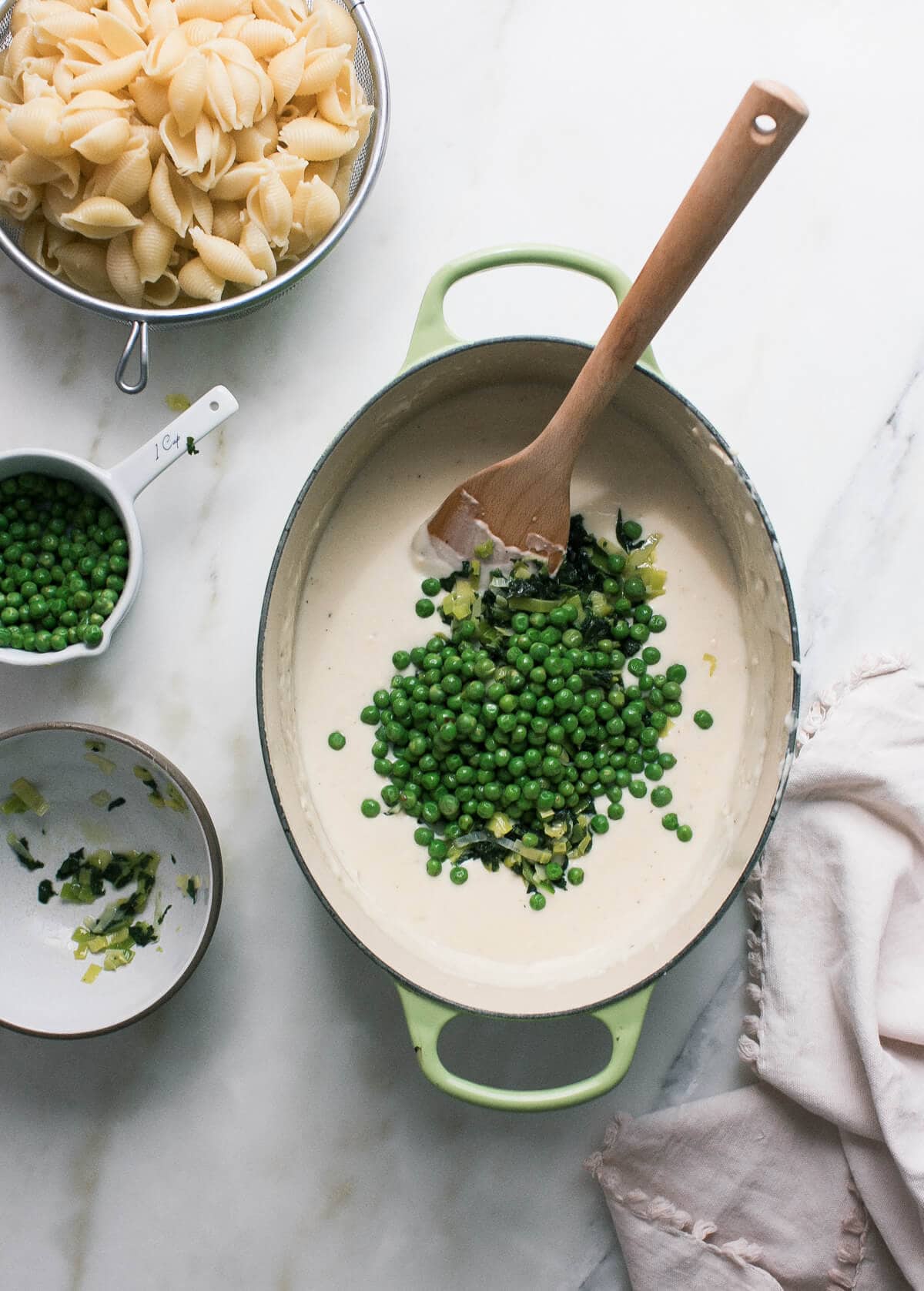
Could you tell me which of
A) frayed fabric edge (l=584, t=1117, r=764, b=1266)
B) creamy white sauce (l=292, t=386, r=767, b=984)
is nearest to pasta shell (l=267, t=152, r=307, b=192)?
creamy white sauce (l=292, t=386, r=767, b=984)

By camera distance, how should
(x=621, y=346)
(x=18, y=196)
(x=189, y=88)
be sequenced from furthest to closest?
(x=18, y=196)
(x=189, y=88)
(x=621, y=346)

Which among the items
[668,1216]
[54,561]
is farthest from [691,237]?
[668,1216]

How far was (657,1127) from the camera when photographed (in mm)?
1965

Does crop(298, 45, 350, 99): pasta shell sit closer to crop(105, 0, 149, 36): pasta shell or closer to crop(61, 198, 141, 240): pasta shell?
crop(105, 0, 149, 36): pasta shell

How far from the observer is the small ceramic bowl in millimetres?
1830

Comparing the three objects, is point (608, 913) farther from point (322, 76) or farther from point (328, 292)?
point (322, 76)

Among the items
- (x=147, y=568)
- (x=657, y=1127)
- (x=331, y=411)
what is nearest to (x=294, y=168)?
(x=331, y=411)

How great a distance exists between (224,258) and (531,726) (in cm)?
96

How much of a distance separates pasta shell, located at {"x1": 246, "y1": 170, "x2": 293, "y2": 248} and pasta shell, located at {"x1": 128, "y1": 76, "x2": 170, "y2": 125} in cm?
19

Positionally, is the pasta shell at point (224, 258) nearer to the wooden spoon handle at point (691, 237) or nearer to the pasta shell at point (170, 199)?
the pasta shell at point (170, 199)

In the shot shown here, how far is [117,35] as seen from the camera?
1719 mm

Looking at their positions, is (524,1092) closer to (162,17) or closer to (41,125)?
(41,125)

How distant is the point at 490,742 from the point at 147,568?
74 centimetres

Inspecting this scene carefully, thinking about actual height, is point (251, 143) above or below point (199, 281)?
above
